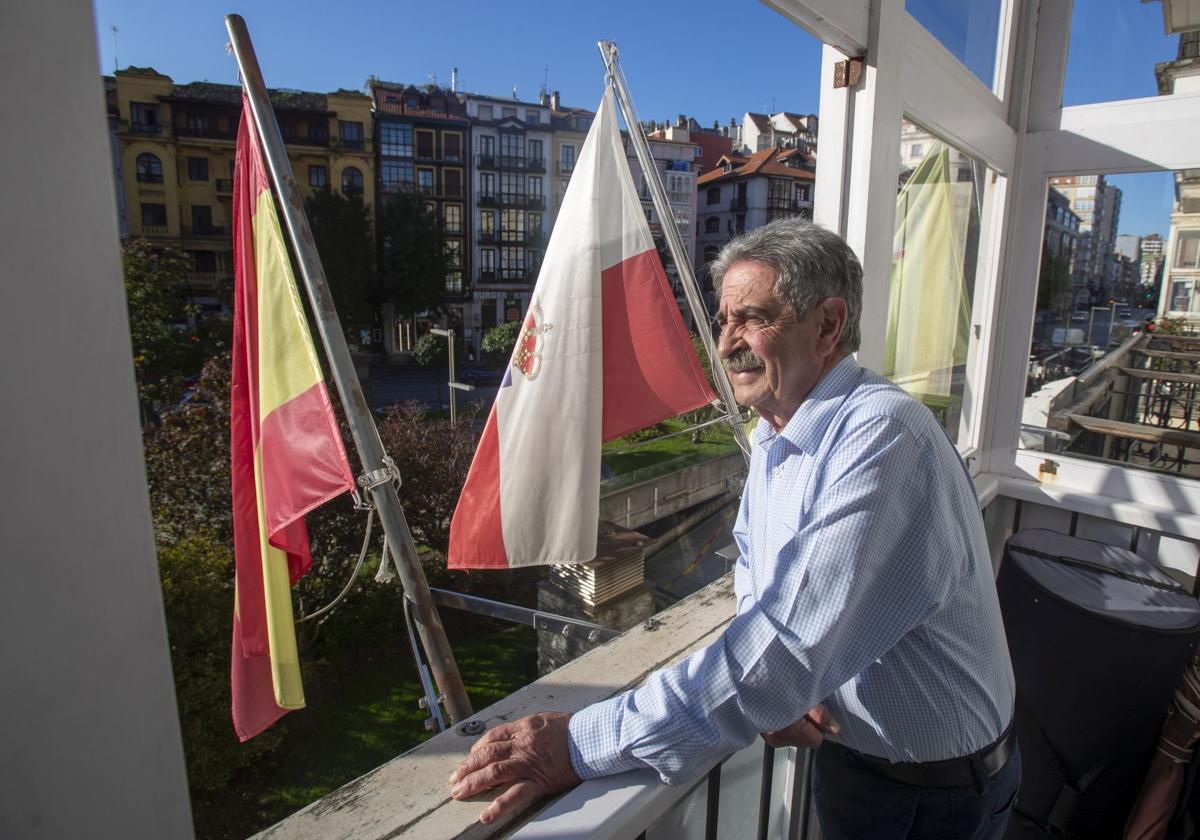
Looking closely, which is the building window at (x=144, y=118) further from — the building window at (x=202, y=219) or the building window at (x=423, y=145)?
the building window at (x=423, y=145)

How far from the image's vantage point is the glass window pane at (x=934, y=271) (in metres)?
2.08

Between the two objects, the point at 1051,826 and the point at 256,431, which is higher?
the point at 256,431

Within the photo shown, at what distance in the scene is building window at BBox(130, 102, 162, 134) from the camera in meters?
26.2

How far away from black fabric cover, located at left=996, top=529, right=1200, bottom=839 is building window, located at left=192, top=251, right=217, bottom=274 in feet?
98.3

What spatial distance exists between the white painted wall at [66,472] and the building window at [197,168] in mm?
31251

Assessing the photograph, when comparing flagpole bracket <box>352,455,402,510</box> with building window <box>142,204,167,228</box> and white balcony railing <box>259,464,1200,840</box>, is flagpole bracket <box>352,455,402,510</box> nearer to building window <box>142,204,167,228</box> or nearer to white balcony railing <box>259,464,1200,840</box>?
white balcony railing <box>259,464,1200,840</box>

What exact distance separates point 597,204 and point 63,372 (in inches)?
77.3

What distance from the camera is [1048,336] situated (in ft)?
8.31

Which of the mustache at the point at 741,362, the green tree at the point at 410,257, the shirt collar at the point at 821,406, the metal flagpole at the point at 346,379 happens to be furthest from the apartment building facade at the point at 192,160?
the shirt collar at the point at 821,406

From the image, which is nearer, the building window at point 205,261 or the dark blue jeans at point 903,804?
the dark blue jeans at point 903,804

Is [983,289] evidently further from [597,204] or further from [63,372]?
[63,372]

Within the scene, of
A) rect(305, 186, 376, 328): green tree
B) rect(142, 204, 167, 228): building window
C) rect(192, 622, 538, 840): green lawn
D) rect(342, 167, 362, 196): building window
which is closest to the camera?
rect(192, 622, 538, 840): green lawn

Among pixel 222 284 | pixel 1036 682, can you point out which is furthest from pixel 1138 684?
pixel 222 284

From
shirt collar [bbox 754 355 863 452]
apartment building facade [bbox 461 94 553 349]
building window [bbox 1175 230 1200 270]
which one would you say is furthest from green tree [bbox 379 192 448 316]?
shirt collar [bbox 754 355 863 452]
